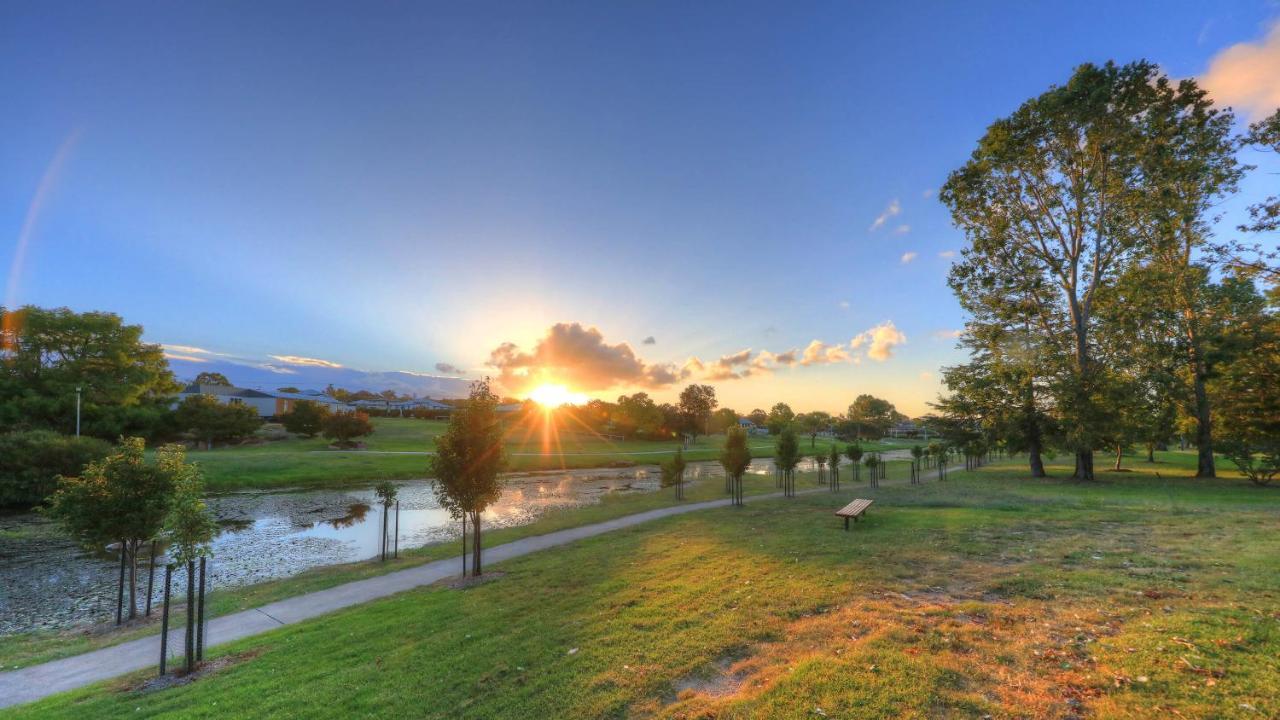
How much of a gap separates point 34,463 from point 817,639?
1625 inches

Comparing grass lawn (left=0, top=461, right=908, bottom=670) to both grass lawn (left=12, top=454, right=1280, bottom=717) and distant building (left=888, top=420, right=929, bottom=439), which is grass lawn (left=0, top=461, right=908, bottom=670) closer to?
grass lawn (left=12, top=454, right=1280, bottom=717)

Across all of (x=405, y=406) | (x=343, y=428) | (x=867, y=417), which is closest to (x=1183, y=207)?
(x=343, y=428)

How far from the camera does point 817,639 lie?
648 cm

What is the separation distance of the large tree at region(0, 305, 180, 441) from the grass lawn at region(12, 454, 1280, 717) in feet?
177

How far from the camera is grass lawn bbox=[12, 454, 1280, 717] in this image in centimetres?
491

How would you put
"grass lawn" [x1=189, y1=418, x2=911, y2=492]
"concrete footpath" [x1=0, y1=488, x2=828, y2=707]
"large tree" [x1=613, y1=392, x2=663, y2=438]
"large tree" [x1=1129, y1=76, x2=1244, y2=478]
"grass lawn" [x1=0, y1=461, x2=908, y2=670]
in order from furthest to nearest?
"large tree" [x1=613, y1=392, x2=663, y2=438], "grass lawn" [x1=189, y1=418, x2=911, y2=492], "large tree" [x1=1129, y1=76, x2=1244, y2=478], "grass lawn" [x1=0, y1=461, x2=908, y2=670], "concrete footpath" [x1=0, y1=488, x2=828, y2=707]

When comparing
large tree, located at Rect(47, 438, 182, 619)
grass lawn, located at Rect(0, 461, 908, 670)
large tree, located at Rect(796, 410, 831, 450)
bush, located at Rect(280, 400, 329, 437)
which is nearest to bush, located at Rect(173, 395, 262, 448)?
bush, located at Rect(280, 400, 329, 437)

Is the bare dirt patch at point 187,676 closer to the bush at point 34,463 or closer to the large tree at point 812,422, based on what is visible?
the bush at point 34,463

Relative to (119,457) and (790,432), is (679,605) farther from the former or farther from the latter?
(790,432)

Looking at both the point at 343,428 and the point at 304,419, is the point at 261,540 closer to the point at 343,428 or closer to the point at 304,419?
the point at 343,428

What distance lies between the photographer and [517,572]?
12594 mm

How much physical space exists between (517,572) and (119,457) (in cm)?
1002

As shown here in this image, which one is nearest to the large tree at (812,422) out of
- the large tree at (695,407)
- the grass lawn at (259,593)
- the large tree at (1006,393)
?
the large tree at (695,407)

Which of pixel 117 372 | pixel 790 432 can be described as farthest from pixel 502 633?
pixel 117 372
